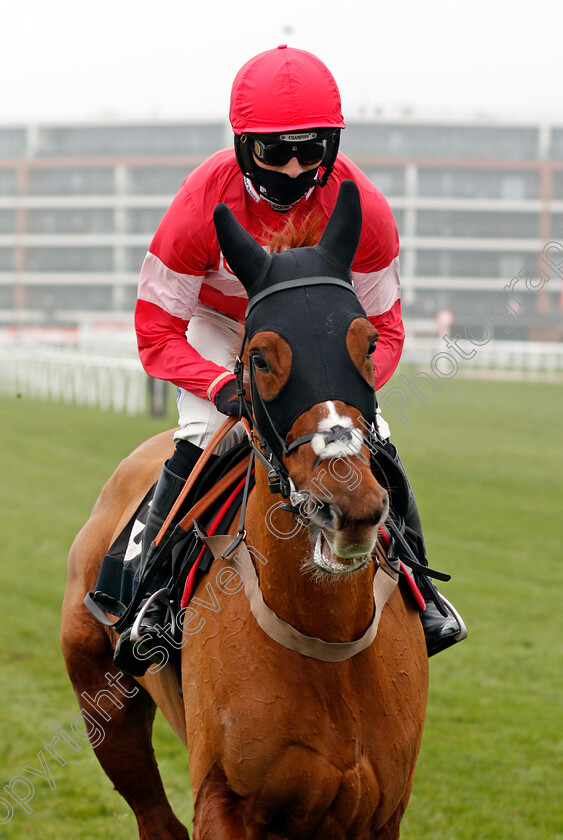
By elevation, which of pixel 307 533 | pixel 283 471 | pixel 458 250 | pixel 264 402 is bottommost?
pixel 458 250

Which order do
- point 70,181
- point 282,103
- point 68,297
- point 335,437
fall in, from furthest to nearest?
point 70,181, point 68,297, point 282,103, point 335,437

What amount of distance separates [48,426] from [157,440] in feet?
49.5

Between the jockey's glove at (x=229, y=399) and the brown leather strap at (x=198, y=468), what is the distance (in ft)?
0.83

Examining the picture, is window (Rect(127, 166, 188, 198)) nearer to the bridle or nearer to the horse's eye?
the bridle

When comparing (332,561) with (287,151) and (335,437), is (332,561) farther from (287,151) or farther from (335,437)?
(287,151)

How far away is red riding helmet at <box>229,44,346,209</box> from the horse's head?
488 mm

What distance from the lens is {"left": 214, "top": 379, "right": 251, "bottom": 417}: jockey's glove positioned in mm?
2975

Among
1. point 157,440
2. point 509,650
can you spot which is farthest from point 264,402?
point 509,650

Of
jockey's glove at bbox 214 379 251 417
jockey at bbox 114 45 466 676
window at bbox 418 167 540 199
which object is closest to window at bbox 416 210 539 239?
window at bbox 418 167 540 199

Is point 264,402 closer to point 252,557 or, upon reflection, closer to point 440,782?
point 252,557

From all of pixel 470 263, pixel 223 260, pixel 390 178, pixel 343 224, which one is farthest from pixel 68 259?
pixel 343 224

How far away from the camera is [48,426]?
1922cm

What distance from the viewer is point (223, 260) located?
11.3 feet

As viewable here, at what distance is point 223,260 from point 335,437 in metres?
1.25
